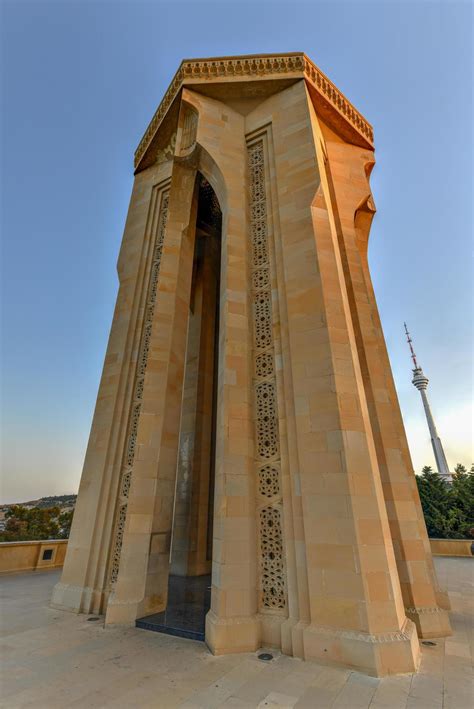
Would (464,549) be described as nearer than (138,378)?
No

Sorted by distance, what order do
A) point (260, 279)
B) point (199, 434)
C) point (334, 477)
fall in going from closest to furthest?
1. point (334, 477)
2. point (260, 279)
3. point (199, 434)

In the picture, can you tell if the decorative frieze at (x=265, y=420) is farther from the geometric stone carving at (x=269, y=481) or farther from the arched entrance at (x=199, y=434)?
the arched entrance at (x=199, y=434)

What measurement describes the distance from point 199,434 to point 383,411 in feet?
20.2

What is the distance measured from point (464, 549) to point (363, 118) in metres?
17.1

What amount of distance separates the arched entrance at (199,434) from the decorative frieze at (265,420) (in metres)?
2.97

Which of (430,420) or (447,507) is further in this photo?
(430,420)

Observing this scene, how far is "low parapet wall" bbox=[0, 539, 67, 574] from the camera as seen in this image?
9914 millimetres

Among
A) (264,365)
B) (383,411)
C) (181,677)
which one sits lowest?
(181,677)

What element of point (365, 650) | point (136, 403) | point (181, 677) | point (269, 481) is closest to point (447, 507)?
point (269, 481)

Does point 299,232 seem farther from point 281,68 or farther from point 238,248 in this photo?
point 281,68

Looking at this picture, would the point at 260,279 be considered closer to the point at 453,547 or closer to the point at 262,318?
the point at 262,318

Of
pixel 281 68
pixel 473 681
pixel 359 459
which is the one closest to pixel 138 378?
pixel 359 459

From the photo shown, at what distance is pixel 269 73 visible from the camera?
29.5ft

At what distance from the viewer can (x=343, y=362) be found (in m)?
5.44
